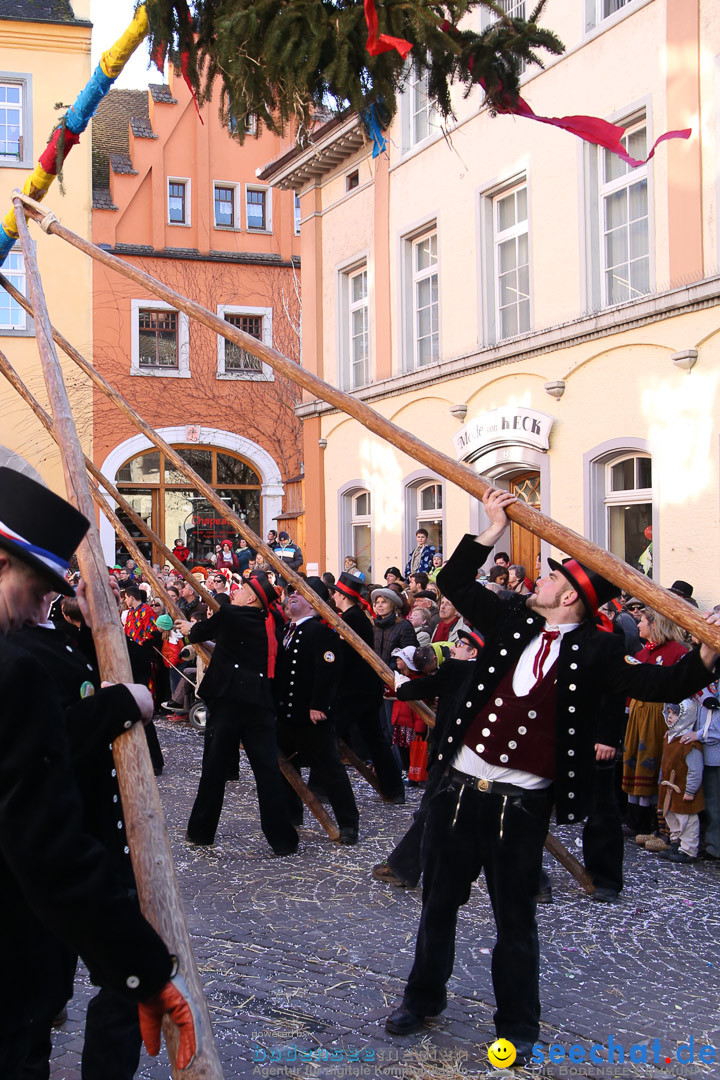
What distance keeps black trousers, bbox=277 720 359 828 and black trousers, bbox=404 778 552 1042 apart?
11.6 feet

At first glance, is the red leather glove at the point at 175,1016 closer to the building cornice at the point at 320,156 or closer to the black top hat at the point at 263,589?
the black top hat at the point at 263,589

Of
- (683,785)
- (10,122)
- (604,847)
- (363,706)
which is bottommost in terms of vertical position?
(604,847)

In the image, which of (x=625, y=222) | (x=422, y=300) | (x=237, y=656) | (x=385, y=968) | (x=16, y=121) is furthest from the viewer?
(x=16, y=121)

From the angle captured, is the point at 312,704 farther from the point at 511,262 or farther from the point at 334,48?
the point at 511,262

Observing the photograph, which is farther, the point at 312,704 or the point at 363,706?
the point at 363,706

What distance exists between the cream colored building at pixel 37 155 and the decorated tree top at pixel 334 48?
67.2 feet

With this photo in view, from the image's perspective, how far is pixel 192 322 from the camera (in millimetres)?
27422

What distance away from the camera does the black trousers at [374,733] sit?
29.8 feet

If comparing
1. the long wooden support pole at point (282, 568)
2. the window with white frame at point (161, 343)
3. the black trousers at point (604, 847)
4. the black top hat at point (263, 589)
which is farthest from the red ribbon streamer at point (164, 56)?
the window with white frame at point (161, 343)

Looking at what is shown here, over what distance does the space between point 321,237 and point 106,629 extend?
17506 millimetres

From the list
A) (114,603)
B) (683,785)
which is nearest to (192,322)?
(683,785)

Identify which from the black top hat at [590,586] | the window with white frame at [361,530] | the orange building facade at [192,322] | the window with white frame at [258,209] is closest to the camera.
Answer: the black top hat at [590,586]

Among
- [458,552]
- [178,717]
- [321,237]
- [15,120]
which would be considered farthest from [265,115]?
[15,120]

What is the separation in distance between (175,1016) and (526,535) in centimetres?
1297
